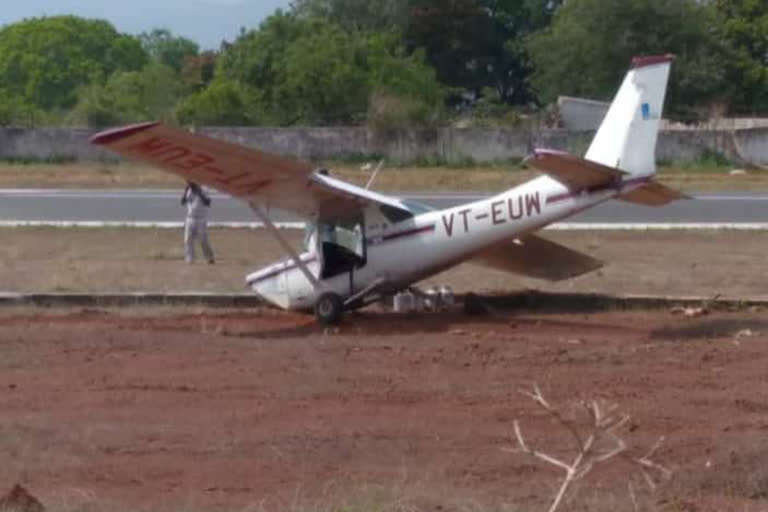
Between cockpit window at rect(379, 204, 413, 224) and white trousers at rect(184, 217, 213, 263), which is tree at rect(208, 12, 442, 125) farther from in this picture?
cockpit window at rect(379, 204, 413, 224)

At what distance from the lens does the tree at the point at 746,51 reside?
8094 cm

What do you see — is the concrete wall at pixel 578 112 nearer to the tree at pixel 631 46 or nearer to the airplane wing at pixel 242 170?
the tree at pixel 631 46

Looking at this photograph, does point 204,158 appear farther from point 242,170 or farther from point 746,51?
point 746,51

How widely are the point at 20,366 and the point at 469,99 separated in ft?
265

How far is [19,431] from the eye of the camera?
12.8 meters

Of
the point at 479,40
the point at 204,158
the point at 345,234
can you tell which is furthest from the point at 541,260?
the point at 479,40

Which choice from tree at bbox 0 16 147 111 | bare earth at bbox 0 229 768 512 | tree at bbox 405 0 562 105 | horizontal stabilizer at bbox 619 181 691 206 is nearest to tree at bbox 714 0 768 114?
tree at bbox 405 0 562 105

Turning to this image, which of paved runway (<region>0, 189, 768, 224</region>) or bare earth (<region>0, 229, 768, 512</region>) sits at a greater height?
bare earth (<region>0, 229, 768, 512</region>)

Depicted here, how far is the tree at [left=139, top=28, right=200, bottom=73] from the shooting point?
134 metres

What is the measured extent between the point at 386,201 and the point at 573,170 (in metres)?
2.32

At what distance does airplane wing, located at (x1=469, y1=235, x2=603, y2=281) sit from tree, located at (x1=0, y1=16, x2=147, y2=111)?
8180cm

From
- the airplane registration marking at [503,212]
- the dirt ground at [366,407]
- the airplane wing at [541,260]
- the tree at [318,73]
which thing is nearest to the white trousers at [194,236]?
the dirt ground at [366,407]

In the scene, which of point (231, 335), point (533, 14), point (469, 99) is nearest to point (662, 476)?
point (231, 335)

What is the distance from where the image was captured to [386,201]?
769 inches
